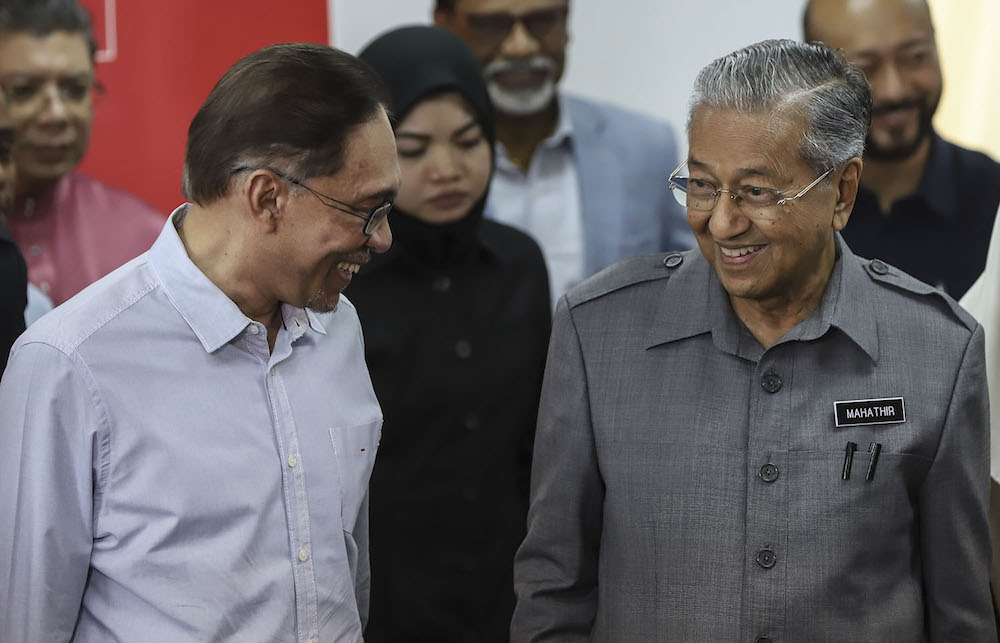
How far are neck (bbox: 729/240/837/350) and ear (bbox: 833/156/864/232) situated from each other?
0.24ft

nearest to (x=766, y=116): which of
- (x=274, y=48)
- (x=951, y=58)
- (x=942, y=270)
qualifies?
(x=274, y=48)

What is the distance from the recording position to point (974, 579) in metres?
1.88

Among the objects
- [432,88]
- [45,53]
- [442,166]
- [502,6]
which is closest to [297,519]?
[442,166]

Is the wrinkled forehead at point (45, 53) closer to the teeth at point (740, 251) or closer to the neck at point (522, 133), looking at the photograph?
the neck at point (522, 133)

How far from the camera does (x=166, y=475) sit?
166cm

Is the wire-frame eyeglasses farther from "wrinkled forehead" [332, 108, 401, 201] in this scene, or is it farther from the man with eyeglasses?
the man with eyeglasses

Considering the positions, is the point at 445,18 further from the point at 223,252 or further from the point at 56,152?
the point at 223,252

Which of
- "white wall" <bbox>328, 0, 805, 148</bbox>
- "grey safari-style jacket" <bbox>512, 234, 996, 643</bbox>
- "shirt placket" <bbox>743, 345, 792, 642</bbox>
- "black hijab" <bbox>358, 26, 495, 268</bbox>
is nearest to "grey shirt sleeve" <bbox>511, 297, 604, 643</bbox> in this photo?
"grey safari-style jacket" <bbox>512, 234, 996, 643</bbox>

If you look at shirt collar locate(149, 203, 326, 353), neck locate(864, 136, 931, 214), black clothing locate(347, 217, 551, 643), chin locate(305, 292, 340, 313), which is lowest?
black clothing locate(347, 217, 551, 643)

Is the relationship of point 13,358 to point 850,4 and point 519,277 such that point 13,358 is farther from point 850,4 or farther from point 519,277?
point 850,4

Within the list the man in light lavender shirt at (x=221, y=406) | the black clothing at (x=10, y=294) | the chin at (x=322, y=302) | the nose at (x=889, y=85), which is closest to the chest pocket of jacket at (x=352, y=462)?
the man in light lavender shirt at (x=221, y=406)

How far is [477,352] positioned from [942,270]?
143cm

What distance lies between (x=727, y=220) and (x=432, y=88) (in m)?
1.12

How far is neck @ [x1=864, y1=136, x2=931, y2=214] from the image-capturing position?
334 centimetres
